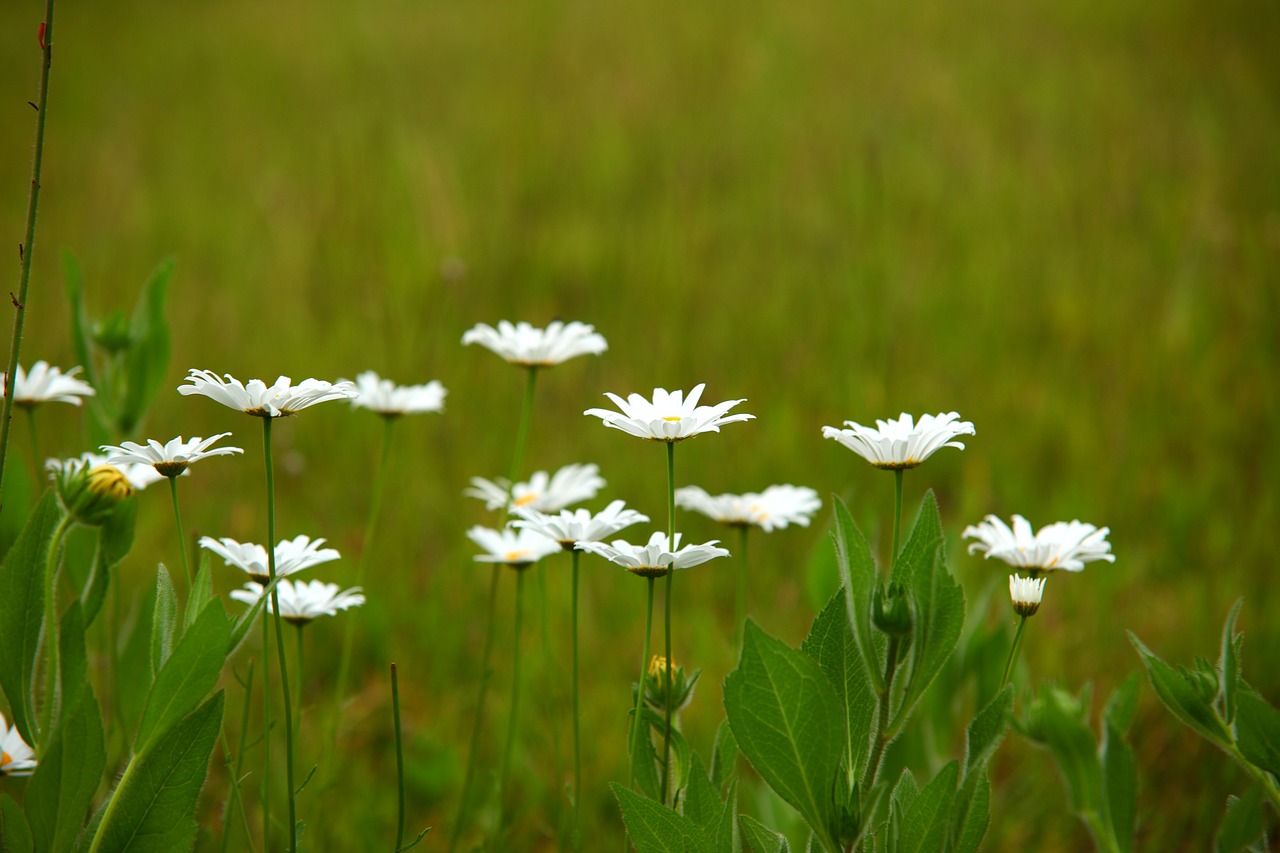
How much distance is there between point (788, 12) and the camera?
555 cm

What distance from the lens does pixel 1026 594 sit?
0.88 m

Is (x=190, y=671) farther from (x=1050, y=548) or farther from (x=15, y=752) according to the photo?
(x=1050, y=548)

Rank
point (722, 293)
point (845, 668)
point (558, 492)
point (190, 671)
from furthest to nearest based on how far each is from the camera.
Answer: point (722, 293), point (558, 492), point (845, 668), point (190, 671)

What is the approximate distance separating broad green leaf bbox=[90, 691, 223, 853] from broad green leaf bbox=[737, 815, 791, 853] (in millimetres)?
437

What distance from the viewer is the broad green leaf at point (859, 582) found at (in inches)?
31.4

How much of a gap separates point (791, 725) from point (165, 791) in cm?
50

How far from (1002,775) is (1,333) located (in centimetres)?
282

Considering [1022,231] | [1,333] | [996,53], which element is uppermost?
[996,53]

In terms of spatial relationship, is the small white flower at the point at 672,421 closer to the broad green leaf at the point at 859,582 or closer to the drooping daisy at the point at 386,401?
the broad green leaf at the point at 859,582

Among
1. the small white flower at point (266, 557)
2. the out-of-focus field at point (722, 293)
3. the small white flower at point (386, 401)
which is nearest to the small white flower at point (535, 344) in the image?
the small white flower at point (386, 401)

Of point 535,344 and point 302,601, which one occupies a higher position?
point 535,344

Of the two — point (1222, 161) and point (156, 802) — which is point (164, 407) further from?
point (1222, 161)

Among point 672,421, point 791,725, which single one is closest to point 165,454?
point 672,421

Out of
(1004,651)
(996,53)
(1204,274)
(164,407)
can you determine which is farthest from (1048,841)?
(996,53)
